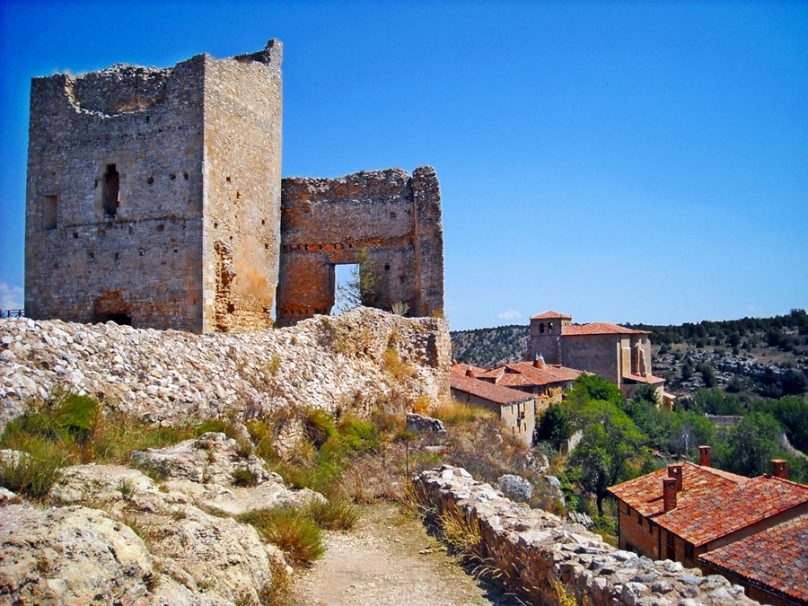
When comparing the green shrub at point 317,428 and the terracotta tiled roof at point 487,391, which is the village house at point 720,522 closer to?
the terracotta tiled roof at point 487,391

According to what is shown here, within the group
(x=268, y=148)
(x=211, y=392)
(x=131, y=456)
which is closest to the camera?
(x=131, y=456)

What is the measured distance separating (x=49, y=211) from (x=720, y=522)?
18095 millimetres

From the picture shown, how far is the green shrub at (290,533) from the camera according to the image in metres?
5.28

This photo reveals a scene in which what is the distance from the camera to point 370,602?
4844 mm

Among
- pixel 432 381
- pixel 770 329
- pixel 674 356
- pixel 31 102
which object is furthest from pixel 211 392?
pixel 770 329

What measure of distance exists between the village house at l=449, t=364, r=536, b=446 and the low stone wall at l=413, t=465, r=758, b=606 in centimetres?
1802

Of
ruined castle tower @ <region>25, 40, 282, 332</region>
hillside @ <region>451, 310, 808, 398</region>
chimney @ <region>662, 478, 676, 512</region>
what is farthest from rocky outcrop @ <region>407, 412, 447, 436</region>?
hillside @ <region>451, 310, 808, 398</region>

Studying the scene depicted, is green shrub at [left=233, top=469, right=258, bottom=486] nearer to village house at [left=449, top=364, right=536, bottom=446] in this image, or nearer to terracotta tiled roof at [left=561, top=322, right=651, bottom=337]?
village house at [left=449, top=364, right=536, bottom=446]

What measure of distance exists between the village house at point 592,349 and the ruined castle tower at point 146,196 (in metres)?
43.8

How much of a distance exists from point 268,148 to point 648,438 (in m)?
33.5

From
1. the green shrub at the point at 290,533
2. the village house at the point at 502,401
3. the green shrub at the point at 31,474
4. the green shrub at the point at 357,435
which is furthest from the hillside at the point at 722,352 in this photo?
the green shrub at the point at 31,474

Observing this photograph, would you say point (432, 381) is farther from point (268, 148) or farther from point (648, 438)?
point (648, 438)

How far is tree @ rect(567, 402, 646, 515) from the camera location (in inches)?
1268

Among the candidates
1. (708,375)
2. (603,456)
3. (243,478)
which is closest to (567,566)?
(243,478)
